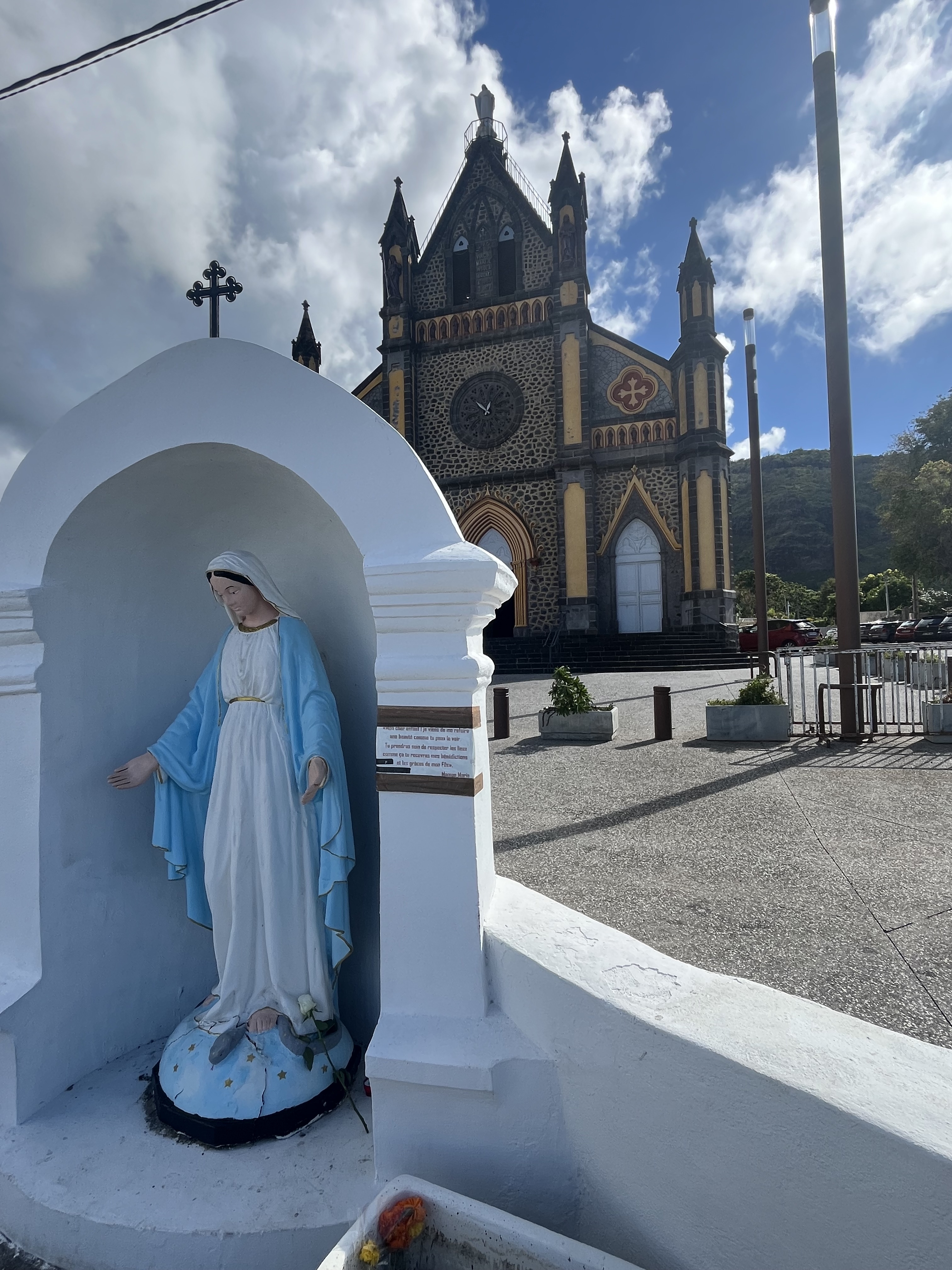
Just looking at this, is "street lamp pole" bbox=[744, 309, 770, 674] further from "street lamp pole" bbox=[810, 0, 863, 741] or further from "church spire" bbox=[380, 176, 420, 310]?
"church spire" bbox=[380, 176, 420, 310]

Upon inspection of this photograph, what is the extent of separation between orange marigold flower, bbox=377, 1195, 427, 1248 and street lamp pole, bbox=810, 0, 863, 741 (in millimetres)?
7085

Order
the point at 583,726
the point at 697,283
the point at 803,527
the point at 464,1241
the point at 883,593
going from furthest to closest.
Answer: the point at 803,527 < the point at 883,593 < the point at 697,283 < the point at 583,726 < the point at 464,1241

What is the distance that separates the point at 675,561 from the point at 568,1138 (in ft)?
60.7

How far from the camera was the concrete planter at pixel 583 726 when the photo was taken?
7863mm

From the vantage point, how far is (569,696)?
8047mm

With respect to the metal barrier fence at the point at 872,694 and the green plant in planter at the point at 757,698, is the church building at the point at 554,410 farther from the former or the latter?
the green plant in planter at the point at 757,698

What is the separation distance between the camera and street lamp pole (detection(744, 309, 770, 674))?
13930mm

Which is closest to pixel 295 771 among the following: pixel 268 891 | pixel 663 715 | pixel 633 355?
pixel 268 891

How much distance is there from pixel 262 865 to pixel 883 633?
107 feet

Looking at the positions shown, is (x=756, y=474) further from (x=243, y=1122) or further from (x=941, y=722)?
(x=243, y=1122)

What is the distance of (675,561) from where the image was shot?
62.2 feet

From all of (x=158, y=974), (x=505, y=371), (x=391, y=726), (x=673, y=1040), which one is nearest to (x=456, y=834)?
(x=391, y=726)

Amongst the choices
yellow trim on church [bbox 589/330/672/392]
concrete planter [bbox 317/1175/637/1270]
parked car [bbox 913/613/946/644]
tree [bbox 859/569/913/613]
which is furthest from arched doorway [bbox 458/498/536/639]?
tree [bbox 859/569/913/613]

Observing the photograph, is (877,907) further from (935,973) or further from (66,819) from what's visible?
(66,819)
